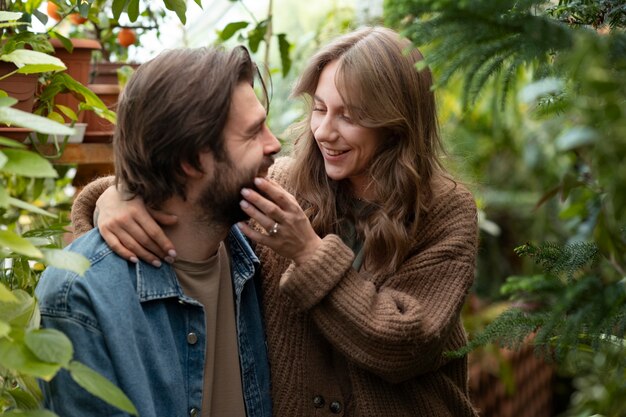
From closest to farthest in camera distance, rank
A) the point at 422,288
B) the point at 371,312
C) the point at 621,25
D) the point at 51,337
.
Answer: the point at 51,337
the point at 621,25
the point at 371,312
the point at 422,288

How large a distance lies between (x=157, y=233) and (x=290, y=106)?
2.59 meters

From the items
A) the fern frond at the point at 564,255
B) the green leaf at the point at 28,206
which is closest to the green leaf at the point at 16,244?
the green leaf at the point at 28,206

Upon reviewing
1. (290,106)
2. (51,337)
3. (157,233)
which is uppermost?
(51,337)

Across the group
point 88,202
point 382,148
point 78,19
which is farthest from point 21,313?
point 78,19

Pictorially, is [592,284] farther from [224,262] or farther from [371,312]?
[224,262]

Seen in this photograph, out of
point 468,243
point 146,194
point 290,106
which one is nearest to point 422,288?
point 468,243

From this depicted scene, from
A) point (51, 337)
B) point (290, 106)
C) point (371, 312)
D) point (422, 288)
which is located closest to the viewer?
point (51, 337)

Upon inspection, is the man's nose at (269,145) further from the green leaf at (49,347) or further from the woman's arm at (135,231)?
the green leaf at (49,347)

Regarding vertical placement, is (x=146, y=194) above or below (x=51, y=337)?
below

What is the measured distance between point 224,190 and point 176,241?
0.46ft

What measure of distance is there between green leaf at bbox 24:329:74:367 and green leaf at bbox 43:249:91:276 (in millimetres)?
92

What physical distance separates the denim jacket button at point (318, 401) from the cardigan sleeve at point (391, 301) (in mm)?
158

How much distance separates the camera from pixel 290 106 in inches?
162

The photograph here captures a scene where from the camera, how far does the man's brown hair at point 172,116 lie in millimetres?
1558
